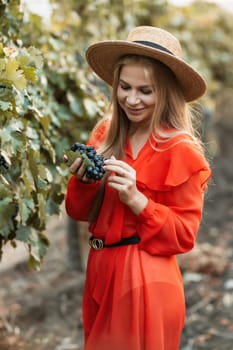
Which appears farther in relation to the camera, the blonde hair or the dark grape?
the blonde hair

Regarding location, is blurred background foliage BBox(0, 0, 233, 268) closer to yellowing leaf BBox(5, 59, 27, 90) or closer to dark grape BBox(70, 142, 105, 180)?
yellowing leaf BBox(5, 59, 27, 90)

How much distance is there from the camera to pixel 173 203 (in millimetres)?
2465

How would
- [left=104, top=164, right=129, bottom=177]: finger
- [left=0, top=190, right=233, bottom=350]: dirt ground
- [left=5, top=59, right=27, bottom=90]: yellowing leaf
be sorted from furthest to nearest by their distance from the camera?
[left=0, top=190, right=233, bottom=350]: dirt ground
[left=104, top=164, right=129, bottom=177]: finger
[left=5, top=59, right=27, bottom=90]: yellowing leaf

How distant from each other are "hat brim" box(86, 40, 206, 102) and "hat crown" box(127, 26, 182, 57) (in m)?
0.07

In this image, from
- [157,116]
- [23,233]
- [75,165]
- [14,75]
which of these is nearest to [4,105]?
[14,75]

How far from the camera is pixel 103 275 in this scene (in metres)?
2.54

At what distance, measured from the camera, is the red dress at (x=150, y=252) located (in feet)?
7.97

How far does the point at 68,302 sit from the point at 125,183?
2775 millimetres

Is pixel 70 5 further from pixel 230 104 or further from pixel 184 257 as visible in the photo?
pixel 230 104

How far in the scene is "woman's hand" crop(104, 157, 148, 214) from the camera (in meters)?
2.33

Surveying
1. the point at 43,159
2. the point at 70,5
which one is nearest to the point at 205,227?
the point at 70,5

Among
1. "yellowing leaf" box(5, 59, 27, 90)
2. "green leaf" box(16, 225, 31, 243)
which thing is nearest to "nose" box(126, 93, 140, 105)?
"yellowing leaf" box(5, 59, 27, 90)

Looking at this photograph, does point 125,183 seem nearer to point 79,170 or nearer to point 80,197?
point 79,170

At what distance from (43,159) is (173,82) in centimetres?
75
